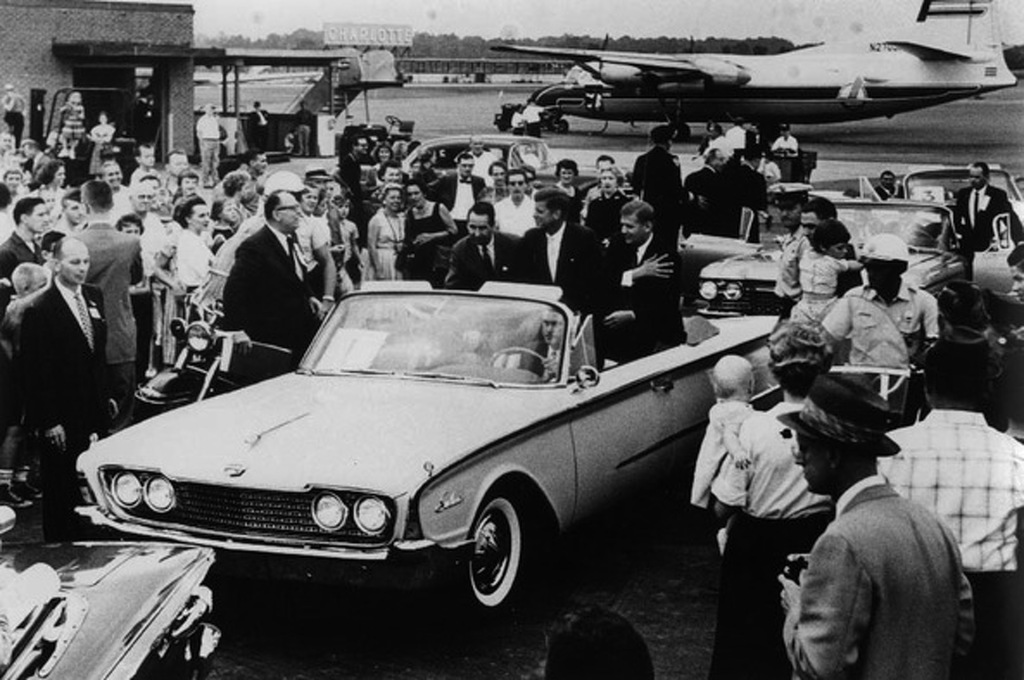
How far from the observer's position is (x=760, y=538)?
4.11 meters

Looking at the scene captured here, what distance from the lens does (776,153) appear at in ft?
57.5

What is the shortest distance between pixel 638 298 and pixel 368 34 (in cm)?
430

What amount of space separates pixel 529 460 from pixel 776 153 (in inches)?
500

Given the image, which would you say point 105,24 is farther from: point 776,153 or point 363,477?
point 363,477

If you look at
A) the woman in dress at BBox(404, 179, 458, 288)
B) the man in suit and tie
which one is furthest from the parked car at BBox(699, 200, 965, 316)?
the man in suit and tie

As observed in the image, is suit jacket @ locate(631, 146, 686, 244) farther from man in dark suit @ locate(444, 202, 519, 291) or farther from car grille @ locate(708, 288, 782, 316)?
man in dark suit @ locate(444, 202, 519, 291)

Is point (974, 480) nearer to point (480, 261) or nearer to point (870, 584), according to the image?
point (870, 584)

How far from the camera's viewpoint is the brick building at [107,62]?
508 inches

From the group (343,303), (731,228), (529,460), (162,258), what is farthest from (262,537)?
(731,228)

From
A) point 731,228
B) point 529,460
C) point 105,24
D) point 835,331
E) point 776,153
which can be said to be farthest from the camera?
point 776,153

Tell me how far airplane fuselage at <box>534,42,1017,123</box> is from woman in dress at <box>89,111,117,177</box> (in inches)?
204

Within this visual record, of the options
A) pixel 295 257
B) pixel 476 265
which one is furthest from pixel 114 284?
pixel 476 265

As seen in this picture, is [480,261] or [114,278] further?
[480,261]

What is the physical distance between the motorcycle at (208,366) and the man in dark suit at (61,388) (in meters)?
1.06
